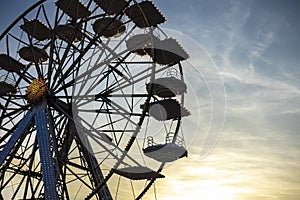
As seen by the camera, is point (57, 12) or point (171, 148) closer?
point (171, 148)

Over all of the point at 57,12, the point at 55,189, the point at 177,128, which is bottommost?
the point at 55,189

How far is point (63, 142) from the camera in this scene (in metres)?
19.4

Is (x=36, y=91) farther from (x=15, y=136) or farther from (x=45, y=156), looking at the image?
(x=45, y=156)

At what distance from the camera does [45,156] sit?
16234mm

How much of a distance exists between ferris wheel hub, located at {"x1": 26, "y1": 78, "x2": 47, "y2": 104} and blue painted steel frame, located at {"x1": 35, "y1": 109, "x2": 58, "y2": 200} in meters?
0.69

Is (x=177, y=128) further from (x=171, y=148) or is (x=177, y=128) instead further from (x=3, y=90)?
(x=3, y=90)

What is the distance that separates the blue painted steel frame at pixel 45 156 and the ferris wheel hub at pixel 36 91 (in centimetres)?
69

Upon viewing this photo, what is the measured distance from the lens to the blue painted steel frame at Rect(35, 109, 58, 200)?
15.3m

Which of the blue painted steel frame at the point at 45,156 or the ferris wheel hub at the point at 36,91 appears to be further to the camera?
the ferris wheel hub at the point at 36,91

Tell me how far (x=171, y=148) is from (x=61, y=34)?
7543 mm

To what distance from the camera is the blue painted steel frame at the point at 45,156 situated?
15.3 meters

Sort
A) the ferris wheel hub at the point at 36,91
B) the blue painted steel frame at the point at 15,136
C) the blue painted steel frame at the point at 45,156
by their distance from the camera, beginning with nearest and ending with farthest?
1. the blue painted steel frame at the point at 45,156
2. the blue painted steel frame at the point at 15,136
3. the ferris wheel hub at the point at 36,91

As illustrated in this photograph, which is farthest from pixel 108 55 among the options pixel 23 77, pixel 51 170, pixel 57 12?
pixel 51 170

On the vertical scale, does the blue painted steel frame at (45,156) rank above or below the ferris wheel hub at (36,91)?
below
